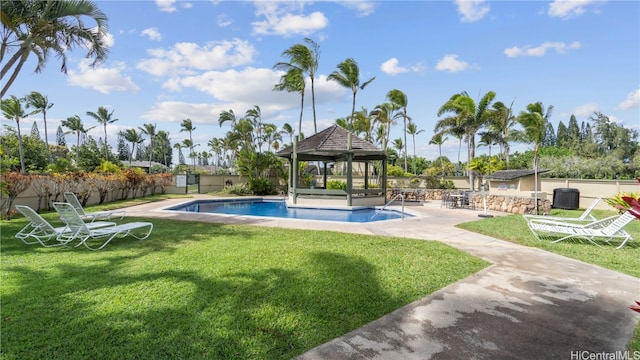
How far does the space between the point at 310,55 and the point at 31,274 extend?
73.2 ft

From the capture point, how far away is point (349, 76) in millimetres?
25266

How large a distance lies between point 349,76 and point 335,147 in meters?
11.1

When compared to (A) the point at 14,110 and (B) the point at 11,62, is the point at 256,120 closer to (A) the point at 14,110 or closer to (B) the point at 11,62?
(A) the point at 14,110

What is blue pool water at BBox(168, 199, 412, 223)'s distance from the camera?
46.0 ft

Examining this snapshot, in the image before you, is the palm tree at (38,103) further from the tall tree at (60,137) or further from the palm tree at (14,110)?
the tall tree at (60,137)

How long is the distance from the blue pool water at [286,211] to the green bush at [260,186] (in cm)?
254

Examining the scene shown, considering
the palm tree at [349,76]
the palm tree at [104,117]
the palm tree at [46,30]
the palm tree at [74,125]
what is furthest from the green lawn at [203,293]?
the palm tree at [74,125]

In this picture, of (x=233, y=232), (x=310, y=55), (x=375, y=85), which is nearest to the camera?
(x=233, y=232)

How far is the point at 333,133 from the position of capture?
18016 mm

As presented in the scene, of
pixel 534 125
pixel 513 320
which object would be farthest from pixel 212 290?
pixel 534 125

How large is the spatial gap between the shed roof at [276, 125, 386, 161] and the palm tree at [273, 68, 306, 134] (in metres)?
6.15

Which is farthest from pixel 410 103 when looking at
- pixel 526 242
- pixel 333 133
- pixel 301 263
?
pixel 301 263

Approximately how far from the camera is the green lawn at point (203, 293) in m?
2.70

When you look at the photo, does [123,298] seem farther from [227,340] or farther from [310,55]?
[310,55]
